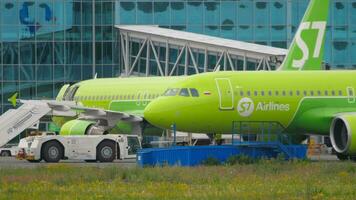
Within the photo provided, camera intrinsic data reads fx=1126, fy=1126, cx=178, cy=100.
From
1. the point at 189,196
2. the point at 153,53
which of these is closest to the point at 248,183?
the point at 189,196

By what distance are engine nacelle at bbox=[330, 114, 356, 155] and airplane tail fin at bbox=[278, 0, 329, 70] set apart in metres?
16.3

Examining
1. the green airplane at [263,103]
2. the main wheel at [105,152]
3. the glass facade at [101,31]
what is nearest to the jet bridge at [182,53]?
the glass facade at [101,31]

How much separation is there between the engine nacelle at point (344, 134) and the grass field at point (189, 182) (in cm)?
544

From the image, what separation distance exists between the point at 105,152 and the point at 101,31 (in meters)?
30.6

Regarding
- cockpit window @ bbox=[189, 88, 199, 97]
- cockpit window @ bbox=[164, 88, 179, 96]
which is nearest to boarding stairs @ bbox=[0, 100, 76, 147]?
cockpit window @ bbox=[164, 88, 179, 96]

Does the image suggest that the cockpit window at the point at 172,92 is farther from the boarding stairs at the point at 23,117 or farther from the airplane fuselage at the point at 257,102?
the boarding stairs at the point at 23,117

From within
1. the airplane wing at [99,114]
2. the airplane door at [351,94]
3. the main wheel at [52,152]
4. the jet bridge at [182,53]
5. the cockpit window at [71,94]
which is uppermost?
the jet bridge at [182,53]

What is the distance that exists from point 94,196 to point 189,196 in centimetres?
197

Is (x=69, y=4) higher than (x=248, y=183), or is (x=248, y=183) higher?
(x=69, y=4)

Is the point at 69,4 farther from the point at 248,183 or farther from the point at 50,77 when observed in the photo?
the point at 248,183

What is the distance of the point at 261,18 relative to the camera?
73625 mm

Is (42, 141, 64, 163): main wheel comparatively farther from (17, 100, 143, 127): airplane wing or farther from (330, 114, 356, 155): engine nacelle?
(330, 114, 356, 155): engine nacelle

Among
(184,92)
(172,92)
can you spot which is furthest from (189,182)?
(172,92)

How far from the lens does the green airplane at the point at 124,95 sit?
53281 mm
